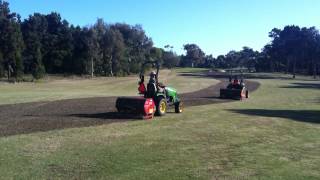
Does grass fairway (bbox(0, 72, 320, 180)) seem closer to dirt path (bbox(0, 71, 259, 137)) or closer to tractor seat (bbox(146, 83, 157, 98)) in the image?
dirt path (bbox(0, 71, 259, 137))

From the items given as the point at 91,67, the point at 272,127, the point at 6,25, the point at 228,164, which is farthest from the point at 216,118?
the point at 91,67

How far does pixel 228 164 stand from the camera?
41.1 ft

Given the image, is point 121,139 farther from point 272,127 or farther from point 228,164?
point 272,127

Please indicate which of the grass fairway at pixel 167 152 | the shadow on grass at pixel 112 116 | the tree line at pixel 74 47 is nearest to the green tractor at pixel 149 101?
the shadow on grass at pixel 112 116

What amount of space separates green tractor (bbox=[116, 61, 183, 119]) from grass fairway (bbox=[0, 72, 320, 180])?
226 cm

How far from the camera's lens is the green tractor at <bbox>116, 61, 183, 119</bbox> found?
901 inches

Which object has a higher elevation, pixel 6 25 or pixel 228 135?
pixel 6 25

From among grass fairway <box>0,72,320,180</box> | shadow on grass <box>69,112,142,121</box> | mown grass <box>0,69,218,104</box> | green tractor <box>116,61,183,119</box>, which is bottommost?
mown grass <box>0,69,218,104</box>

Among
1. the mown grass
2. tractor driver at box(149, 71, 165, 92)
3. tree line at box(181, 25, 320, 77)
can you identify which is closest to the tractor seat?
tractor driver at box(149, 71, 165, 92)

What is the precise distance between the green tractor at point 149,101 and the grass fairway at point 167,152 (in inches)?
88.9

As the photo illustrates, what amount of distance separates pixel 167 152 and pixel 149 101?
9297 millimetres

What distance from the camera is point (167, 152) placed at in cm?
1393

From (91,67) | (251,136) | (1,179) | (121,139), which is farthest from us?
(91,67)

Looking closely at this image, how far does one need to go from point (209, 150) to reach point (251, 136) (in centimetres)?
321
